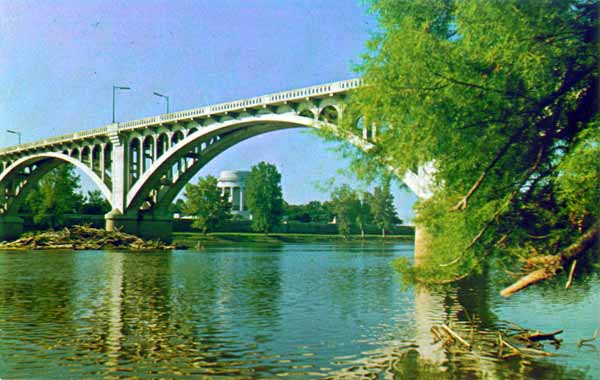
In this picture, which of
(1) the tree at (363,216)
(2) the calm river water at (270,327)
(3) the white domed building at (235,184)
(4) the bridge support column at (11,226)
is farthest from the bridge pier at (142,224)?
(3) the white domed building at (235,184)

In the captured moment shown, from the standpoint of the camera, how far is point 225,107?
49.3m

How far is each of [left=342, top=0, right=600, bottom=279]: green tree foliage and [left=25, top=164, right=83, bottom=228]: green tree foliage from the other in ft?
214

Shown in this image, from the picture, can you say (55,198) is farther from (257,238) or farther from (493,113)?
(493,113)

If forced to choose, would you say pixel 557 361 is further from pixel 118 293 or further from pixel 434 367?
pixel 118 293

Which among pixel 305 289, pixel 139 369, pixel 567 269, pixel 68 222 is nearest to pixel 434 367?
pixel 567 269

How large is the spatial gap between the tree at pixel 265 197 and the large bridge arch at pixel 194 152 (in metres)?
24.8

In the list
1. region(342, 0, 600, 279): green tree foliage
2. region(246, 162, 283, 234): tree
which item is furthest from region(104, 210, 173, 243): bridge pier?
region(342, 0, 600, 279): green tree foliage

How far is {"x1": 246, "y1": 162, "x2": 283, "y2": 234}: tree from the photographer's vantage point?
3474 inches

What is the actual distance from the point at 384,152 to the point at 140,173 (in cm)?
4947

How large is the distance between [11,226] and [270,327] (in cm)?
7077

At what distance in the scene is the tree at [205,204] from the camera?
263 ft

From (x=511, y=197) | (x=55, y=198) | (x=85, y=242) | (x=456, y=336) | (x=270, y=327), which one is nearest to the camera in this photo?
(x=511, y=197)

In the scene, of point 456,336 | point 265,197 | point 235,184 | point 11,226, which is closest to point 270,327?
point 456,336

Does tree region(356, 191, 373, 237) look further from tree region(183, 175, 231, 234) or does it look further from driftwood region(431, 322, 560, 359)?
driftwood region(431, 322, 560, 359)
